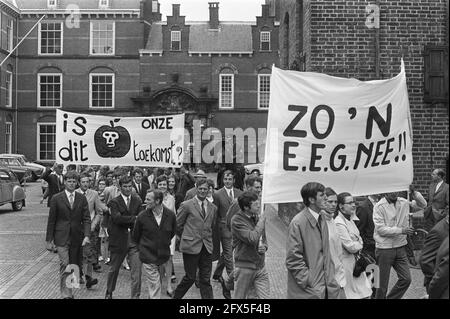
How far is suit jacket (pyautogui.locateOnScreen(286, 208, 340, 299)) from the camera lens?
5.41 m

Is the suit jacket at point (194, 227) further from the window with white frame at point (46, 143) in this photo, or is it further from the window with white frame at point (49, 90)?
the window with white frame at point (49, 90)

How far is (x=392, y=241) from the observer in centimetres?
755

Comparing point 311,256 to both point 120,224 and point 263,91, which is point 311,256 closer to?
point 120,224

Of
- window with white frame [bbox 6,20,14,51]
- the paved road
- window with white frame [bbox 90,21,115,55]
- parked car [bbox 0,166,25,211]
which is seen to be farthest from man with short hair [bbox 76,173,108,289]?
window with white frame [bbox 6,20,14,51]

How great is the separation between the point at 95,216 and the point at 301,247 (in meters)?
5.28

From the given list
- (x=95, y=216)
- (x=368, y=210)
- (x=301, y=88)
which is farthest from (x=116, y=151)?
(x=301, y=88)

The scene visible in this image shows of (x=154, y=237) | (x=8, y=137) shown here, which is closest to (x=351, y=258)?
(x=154, y=237)

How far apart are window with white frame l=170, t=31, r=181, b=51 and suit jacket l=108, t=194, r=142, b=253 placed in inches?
1472

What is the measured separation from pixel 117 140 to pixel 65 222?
314 centimetres

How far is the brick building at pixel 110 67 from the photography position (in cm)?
4431

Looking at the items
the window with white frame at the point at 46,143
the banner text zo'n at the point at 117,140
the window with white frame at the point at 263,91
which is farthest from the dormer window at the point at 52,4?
the banner text zo'n at the point at 117,140

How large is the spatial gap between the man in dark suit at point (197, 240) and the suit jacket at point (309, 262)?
2260mm
